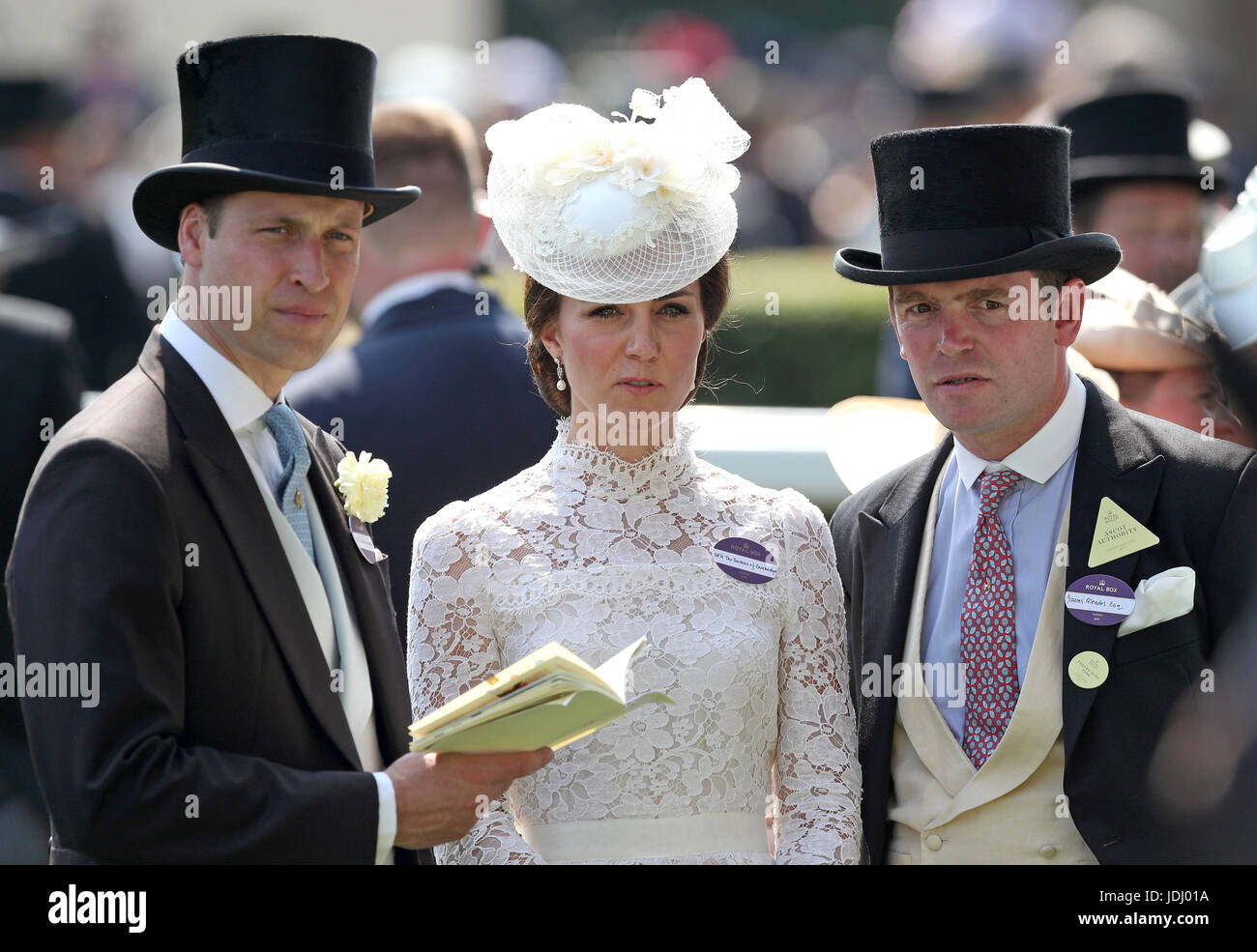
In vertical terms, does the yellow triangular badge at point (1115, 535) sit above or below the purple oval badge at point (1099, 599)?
above

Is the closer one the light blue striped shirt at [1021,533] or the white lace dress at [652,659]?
the white lace dress at [652,659]

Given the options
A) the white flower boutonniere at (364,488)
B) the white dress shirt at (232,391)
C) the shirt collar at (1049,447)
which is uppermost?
the white dress shirt at (232,391)

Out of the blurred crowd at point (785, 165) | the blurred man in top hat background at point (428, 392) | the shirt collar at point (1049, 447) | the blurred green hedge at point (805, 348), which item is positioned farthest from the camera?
the blurred green hedge at point (805, 348)

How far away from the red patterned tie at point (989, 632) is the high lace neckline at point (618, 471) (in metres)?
0.68

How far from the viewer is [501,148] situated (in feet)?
12.2

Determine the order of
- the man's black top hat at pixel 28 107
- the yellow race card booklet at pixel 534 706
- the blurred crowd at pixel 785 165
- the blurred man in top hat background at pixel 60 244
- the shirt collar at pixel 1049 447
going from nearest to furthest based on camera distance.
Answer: the yellow race card booklet at pixel 534 706 < the shirt collar at pixel 1049 447 < the blurred crowd at pixel 785 165 < the blurred man in top hat background at pixel 60 244 < the man's black top hat at pixel 28 107

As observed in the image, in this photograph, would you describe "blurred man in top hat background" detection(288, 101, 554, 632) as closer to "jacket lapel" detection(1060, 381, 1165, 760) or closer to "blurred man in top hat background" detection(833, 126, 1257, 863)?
"blurred man in top hat background" detection(833, 126, 1257, 863)

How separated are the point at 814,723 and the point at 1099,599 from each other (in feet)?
2.14

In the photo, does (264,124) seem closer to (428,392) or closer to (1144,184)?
(428,392)

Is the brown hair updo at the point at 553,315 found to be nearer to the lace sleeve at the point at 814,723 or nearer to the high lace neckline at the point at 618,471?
the high lace neckline at the point at 618,471

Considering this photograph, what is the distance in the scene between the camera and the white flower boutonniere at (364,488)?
361 centimetres

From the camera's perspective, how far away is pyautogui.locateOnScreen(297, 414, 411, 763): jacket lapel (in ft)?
11.4

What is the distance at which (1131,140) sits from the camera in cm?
591

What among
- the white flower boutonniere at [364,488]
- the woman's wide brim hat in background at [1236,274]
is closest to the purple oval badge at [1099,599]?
the woman's wide brim hat in background at [1236,274]
